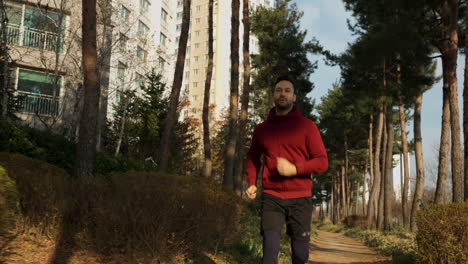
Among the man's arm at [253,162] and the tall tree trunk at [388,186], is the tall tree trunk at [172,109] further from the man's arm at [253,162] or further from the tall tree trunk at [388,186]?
the tall tree trunk at [388,186]

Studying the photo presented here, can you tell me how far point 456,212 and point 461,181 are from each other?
738 centimetres

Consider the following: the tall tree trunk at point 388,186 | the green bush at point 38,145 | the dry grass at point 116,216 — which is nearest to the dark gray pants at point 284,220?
the dry grass at point 116,216

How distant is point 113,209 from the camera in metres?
6.70

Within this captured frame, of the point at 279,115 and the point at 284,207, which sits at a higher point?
the point at 279,115

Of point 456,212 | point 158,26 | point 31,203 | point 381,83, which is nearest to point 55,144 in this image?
point 31,203

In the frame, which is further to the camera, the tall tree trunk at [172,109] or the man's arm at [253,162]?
the tall tree trunk at [172,109]

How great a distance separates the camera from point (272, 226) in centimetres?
416

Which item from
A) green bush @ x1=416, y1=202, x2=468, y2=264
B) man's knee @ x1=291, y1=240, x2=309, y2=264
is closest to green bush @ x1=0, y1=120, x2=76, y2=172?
green bush @ x1=416, y1=202, x2=468, y2=264

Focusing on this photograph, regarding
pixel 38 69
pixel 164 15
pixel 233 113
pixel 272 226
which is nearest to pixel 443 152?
pixel 233 113

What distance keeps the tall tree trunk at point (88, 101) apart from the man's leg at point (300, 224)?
7.66 m

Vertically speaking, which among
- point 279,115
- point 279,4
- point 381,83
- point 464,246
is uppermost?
point 279,4

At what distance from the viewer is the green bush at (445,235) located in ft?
24.1

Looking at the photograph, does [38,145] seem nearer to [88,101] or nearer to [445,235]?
[88,101]

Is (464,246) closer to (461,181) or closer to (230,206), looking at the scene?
(230,206)
